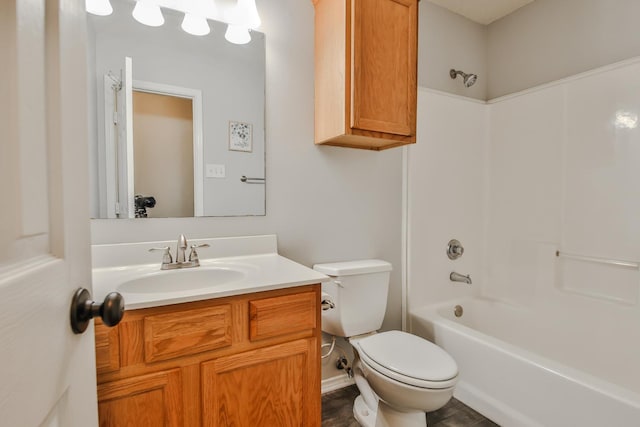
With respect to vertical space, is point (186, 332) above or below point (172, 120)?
below

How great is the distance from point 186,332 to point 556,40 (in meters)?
2.70

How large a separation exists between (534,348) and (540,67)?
1.87 meters

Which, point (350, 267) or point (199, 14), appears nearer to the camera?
point (199, 14)

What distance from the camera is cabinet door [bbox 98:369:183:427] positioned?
0.88m

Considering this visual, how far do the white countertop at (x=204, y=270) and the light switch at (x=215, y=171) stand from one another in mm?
312

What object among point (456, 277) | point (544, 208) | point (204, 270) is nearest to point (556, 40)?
point (544, 208)

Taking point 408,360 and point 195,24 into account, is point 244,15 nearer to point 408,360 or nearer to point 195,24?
point 195,24

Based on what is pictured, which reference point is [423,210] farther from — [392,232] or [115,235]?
[115,235]

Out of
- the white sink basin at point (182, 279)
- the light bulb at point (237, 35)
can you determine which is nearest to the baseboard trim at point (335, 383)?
the white sink basin at point (182, 279)

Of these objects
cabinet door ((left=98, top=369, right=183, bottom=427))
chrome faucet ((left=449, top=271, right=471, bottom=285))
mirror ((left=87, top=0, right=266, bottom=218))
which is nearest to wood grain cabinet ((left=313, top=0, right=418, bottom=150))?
mirror ((left=87, top=0, right=266, bottom=218))

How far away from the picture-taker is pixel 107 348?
879 mm

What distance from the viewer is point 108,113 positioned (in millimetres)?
1310

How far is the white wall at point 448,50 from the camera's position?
2115 millimetres

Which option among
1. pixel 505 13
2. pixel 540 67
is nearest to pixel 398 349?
pixel 540 67
